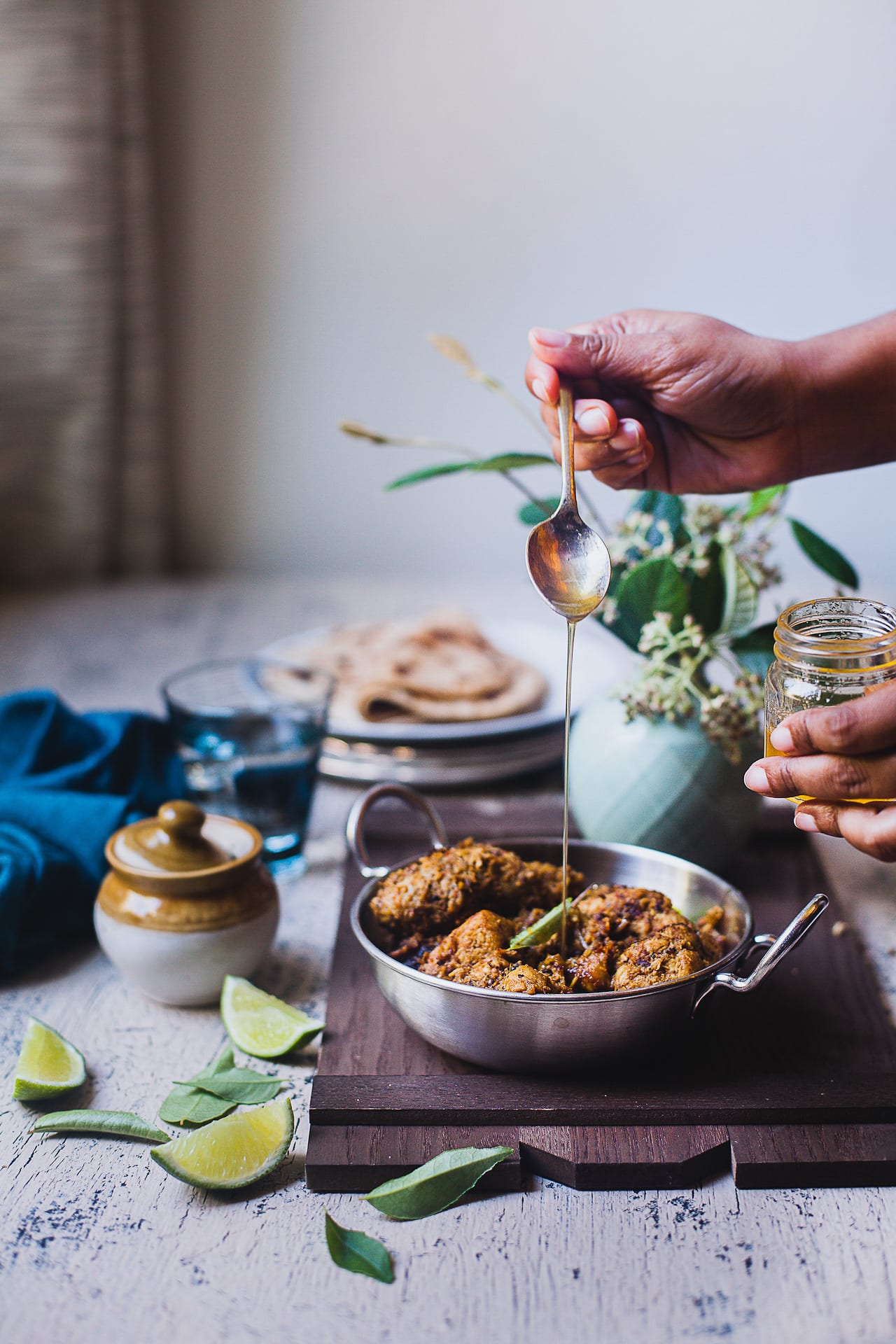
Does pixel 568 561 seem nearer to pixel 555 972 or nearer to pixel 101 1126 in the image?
pixel 555 972

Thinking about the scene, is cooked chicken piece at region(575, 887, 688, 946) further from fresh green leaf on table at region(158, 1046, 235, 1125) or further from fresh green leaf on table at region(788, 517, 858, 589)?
fresh green leaf on table at region(788, 517, 858, 589)

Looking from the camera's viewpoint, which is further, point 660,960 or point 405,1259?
point 660,960

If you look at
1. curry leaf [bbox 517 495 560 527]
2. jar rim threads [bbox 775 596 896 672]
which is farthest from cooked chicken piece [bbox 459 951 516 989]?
curry leaf [bbox 517 495 560 527]

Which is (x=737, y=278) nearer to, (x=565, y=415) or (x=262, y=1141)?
(x=565, y=415)

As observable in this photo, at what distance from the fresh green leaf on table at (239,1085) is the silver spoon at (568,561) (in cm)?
45

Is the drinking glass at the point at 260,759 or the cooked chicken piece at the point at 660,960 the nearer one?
the cooked chicken piece at the point at 660,960

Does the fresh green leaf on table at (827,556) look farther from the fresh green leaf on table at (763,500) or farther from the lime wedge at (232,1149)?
the lime wedge at (232,1149)

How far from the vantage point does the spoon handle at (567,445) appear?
0.98 meters

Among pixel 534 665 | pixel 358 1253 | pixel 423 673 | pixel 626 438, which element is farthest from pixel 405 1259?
pixel 534 665

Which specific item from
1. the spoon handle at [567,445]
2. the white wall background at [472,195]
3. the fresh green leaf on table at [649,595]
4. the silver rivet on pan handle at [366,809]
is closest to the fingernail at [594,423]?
the spoon handle at [567,445]

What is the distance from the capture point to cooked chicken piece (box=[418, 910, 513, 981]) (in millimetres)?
886

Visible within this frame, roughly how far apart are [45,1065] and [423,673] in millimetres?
820

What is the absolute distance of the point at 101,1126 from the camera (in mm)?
852

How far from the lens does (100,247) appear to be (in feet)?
7.89
